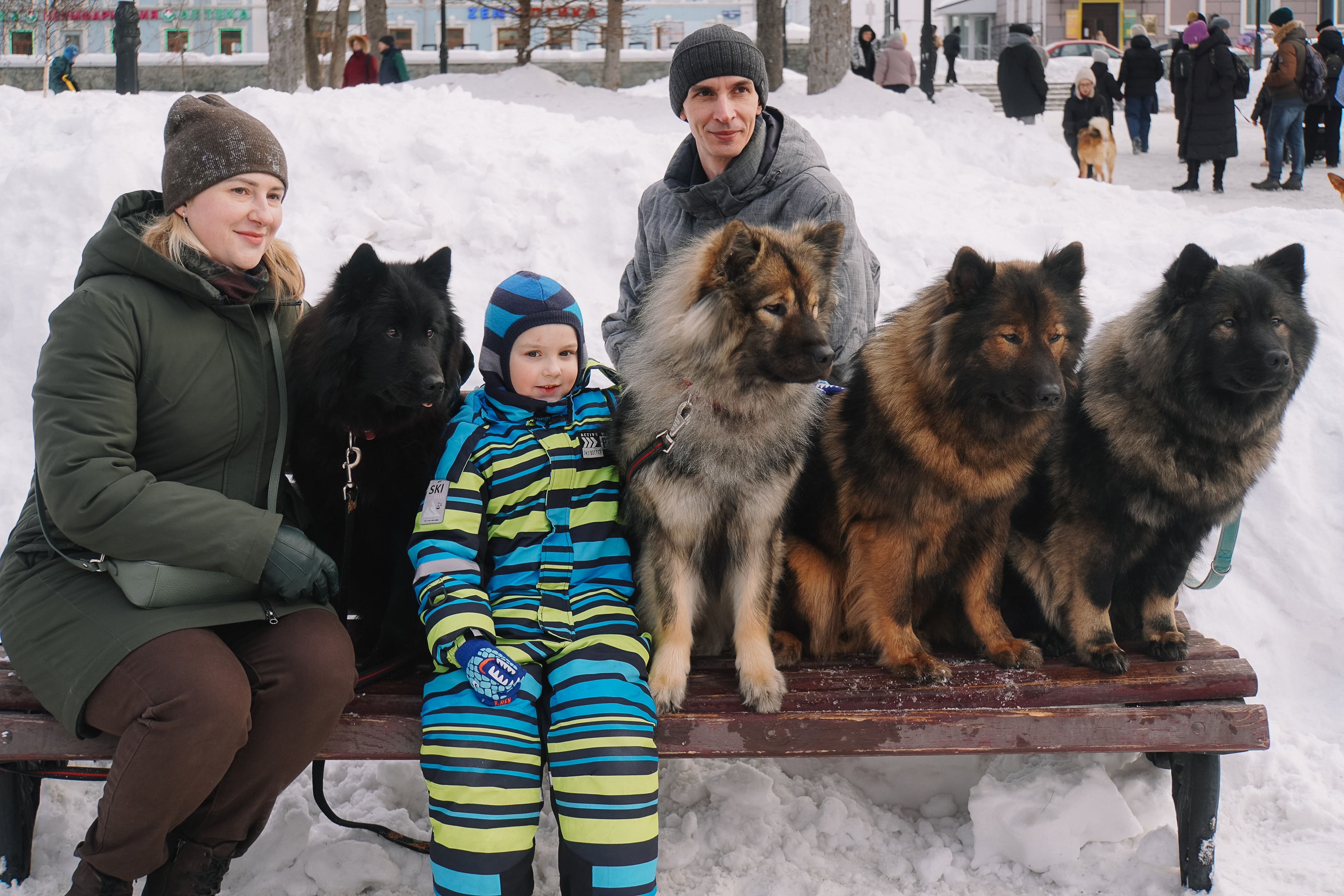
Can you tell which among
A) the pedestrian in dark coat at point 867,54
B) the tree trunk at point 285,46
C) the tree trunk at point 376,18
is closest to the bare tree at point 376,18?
the tree trunk at point 376,18

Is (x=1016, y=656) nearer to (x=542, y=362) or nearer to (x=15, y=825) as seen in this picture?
(x=542, y=362)

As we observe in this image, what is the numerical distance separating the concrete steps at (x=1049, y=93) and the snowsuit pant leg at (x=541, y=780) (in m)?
22.1

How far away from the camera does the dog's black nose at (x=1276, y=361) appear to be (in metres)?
2.60

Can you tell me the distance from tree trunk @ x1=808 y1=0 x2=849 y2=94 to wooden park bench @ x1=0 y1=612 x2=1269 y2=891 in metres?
11.2

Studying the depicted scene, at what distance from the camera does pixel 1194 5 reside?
3688cm

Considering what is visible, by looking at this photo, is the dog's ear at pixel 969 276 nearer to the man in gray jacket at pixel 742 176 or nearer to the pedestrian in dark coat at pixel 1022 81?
the man in gray jacket at pixel 742 176

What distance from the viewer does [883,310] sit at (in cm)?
595

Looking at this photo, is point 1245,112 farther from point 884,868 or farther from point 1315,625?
point 884,868

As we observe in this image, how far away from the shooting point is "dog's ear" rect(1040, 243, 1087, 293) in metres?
2.70

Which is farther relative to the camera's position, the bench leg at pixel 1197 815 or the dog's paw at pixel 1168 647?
the dog's paw at pixel 1168 647

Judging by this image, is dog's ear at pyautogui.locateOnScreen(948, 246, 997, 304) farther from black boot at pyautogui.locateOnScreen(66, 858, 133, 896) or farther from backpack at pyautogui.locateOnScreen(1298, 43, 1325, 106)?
backpack at pyautogui.locateOnScreen(1298, 43, 1325, 106)

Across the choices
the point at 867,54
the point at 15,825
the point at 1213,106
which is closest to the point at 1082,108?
the point at 1213,106

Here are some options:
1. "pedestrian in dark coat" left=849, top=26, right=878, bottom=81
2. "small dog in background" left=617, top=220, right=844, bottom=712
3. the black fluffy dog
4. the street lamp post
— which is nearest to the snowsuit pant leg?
"small dog in background" left=617, top=220, right=844, bottom=712

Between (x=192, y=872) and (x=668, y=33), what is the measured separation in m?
37.1
